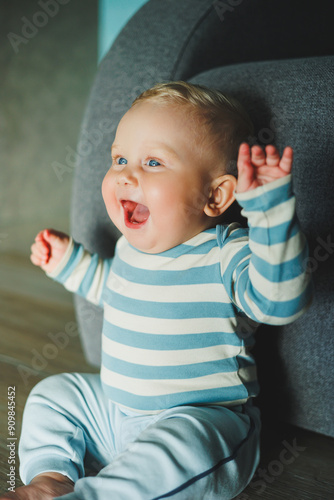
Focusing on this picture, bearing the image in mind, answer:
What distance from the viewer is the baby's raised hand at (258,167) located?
53 cm

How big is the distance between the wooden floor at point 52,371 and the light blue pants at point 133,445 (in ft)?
0.18

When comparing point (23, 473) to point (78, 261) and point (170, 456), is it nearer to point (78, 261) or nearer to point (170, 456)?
point (170, 456)

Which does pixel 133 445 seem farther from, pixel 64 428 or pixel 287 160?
pixel 287 160

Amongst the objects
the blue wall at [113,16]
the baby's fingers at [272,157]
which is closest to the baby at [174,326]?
the baby's fingers at [272,157]

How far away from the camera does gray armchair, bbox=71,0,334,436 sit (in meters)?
0.72

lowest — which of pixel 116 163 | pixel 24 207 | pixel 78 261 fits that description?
pixel 24 207

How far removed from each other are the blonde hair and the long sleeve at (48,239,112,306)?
0.97ft

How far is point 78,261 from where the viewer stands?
877mm

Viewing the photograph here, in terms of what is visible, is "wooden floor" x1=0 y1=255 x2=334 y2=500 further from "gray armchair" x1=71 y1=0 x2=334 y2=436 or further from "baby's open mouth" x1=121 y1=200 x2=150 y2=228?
"baby's open mouth" x1=121 y1=200 x2=150 y2=228

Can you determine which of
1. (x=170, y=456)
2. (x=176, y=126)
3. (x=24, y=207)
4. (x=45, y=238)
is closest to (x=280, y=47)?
(x=176, y=126)

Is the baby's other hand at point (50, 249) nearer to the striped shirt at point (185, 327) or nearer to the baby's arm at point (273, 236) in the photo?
the striped shirt at point (185, 327)

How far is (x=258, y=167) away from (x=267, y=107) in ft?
0.81

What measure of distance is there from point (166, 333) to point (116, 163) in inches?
9.8

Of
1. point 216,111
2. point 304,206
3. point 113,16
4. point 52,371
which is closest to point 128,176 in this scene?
point 216,111
